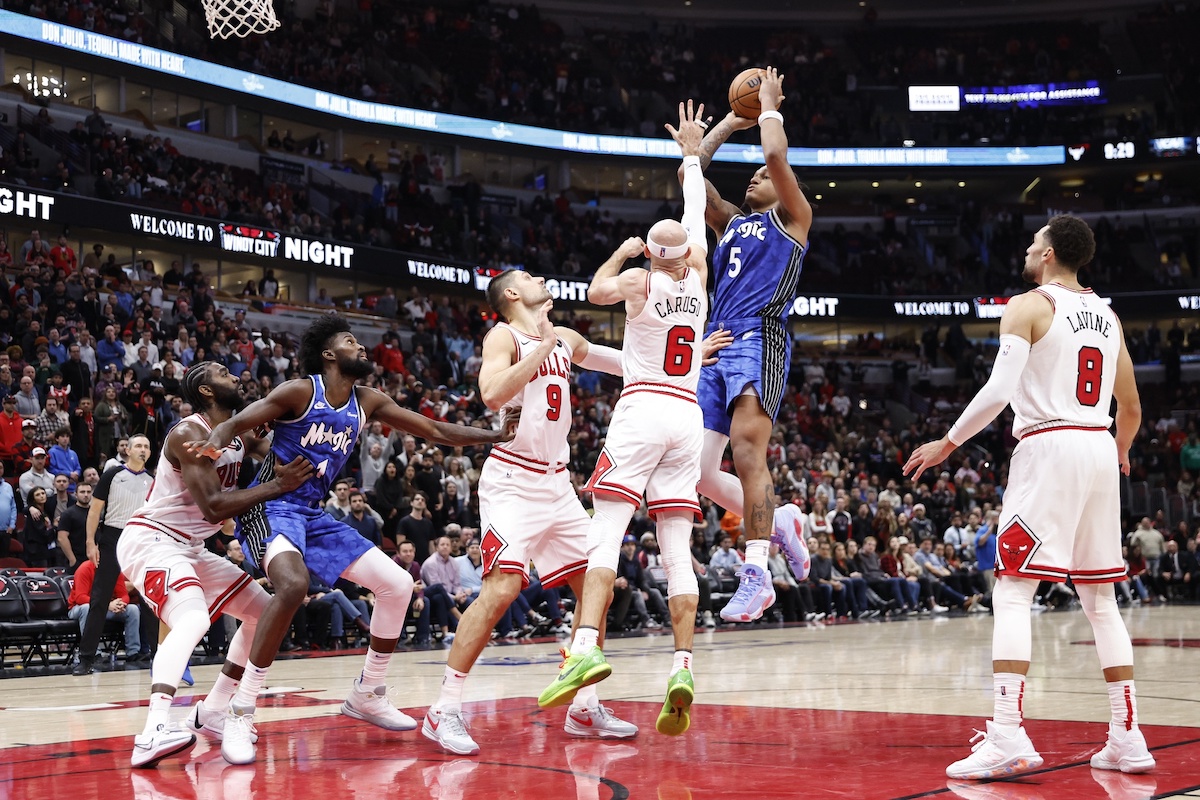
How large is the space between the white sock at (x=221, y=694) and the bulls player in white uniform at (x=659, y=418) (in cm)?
179

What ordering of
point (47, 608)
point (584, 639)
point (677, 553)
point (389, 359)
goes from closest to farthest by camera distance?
point (584, 639) → point (677, 553) → point (47, 608) → point (389, 359)

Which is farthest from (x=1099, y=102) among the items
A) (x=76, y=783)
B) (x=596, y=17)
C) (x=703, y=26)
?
(x=76, y=783)

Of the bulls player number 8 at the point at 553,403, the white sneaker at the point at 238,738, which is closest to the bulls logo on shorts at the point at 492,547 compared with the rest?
the bulls player number 8 at the point at 553,403

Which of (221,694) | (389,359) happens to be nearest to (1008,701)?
(221,694)

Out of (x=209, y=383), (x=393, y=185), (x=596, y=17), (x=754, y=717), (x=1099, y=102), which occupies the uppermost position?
(x=596, y=17)

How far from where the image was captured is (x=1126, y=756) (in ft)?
16.9

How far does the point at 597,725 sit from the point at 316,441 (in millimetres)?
2146

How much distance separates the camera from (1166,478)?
1170 inches

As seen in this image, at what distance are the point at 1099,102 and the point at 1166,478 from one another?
16.0 m

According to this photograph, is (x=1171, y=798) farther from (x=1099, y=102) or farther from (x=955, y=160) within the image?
(x=1099, y=102)

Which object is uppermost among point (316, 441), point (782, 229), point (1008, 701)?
point (782, 229)

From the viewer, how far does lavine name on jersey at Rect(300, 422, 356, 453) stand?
638cm

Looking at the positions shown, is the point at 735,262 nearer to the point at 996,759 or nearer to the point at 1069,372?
the point at 1069,372

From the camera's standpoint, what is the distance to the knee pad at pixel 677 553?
20.0ft
